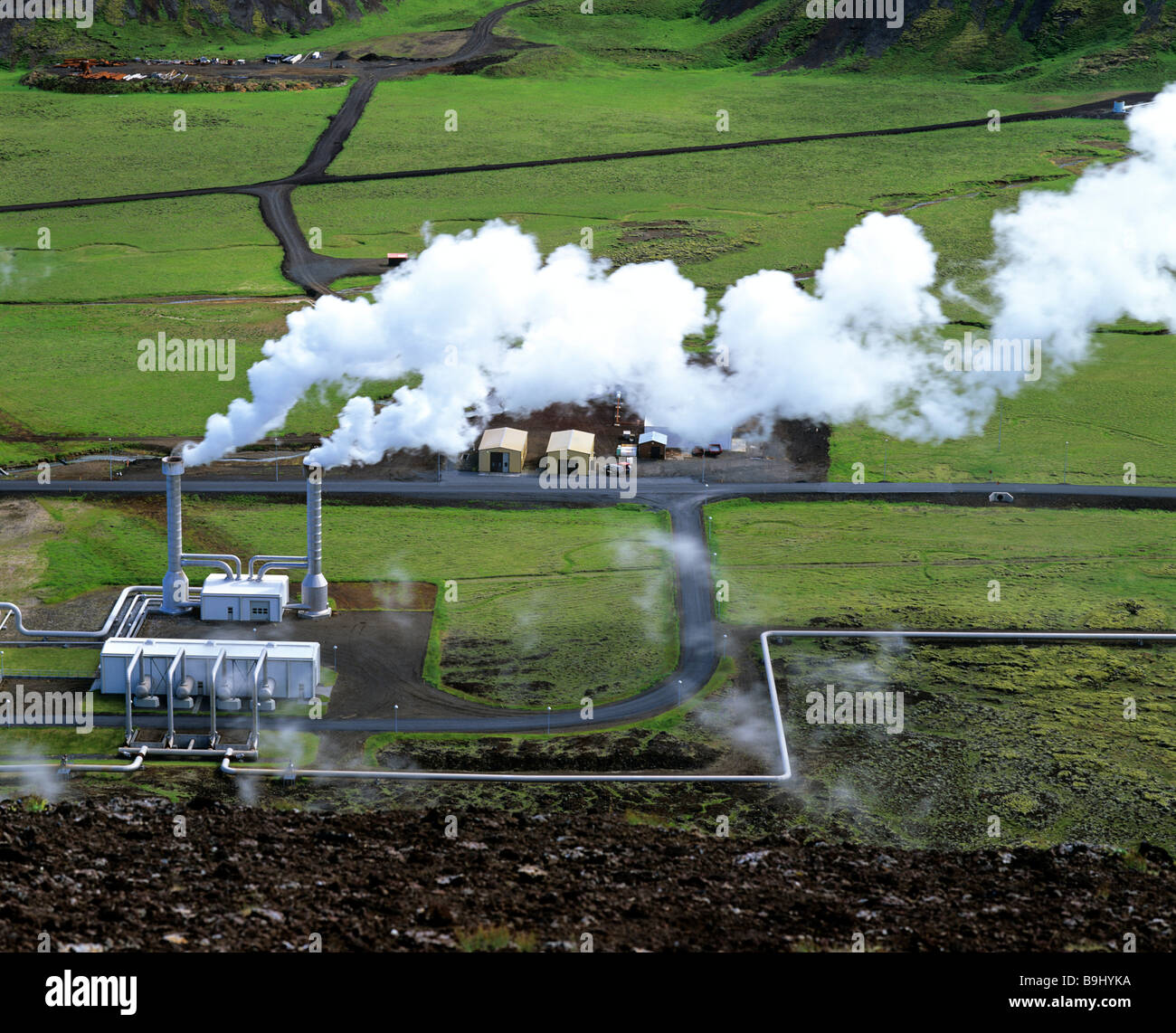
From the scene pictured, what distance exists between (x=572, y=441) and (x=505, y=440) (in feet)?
18.3

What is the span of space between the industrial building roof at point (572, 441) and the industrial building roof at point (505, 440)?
2368 millimetres

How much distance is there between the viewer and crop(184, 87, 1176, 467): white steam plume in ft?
358

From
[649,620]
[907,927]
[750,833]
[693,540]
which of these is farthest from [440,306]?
[907,927]

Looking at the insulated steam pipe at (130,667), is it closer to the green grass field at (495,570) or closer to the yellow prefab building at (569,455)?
the green grass field at (495,570)

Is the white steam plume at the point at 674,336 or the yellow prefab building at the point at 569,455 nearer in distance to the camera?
the white steam plume at the point at 674,336

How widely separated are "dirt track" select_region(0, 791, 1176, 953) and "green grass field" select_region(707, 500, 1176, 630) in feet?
87.8

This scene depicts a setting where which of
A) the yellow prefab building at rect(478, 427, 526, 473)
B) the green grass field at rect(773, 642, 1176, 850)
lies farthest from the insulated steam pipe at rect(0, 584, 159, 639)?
the green grass field at rect(773, 642, 1176, 850)

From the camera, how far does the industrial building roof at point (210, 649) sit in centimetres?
7888

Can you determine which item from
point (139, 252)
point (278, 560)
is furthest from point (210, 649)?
point (139, 252)

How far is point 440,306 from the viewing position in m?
117

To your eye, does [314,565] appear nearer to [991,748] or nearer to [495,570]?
[495,570]

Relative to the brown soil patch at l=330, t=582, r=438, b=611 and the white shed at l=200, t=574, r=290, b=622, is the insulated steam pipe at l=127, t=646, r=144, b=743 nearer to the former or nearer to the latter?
the white shed at l=200, t=574, r=290, b=622

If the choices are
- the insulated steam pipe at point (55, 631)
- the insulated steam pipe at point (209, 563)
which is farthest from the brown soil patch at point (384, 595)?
the insulated steam pipe at point (55, 631)

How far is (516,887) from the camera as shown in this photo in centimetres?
6278
